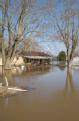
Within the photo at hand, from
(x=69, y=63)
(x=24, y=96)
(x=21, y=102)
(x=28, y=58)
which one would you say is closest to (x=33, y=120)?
(x=21, y=102)

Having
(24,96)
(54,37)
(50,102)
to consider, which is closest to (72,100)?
(50,102)

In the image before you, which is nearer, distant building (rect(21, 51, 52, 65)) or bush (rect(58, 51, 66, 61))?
distant building (rect(21, 51, 52, 65))

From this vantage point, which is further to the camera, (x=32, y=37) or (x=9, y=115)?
(x=32, y=37)

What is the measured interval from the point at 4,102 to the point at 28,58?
40.8m

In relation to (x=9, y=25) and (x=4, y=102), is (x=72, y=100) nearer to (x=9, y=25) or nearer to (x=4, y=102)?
(x=4, y=102)

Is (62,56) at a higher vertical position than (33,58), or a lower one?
higher

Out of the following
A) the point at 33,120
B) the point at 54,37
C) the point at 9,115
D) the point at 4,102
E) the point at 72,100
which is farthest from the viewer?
the point at 54,37

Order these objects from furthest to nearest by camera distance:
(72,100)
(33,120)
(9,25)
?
1. (9,25)
2. (72,100)
3. (33,120)

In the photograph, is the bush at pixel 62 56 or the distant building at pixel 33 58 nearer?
the distant building at pixel 33 58

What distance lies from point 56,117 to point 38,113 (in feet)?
2.48

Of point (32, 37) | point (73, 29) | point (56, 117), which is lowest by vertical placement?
point (56, 117)

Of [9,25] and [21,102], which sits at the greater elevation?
[9,25]

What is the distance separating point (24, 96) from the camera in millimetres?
10266

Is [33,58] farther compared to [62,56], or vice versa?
[62,56]
